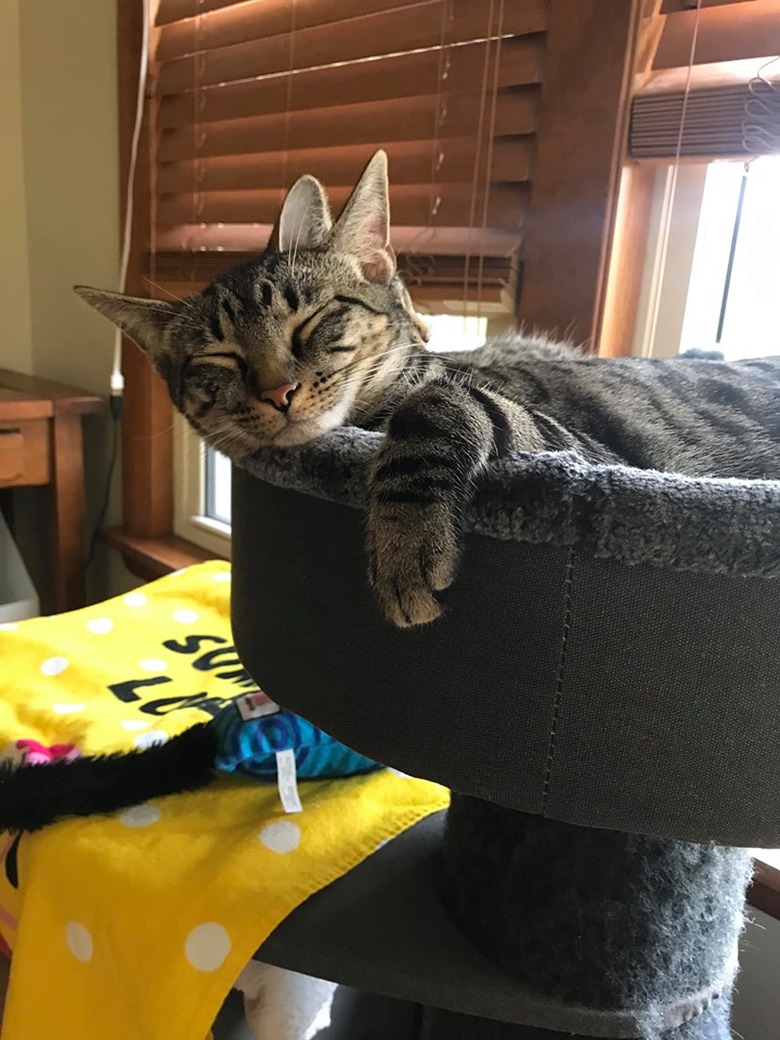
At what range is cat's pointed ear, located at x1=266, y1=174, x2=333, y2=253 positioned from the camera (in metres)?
0.84

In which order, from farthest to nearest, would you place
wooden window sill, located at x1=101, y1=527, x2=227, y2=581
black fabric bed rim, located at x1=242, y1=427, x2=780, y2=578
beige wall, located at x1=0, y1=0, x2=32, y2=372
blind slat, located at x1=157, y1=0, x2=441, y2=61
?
beige wall, located at x1=0, y1=0, x2=32, y2=372, wooden window sill, located at x1=101, y1=527, x2=227, y2=581, blind slat, located at x1=157, y1=0, x2=441, y2=61, black fabric bed rim, located at x1=242, y1=427, x2=780, y2=578

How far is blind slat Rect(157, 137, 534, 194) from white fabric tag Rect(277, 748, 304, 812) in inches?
29.8

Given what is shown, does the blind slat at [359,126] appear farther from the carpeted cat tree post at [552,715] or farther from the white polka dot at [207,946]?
the white polka dot at [207,946]

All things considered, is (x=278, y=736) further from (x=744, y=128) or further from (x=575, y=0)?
(x=575, y=0)

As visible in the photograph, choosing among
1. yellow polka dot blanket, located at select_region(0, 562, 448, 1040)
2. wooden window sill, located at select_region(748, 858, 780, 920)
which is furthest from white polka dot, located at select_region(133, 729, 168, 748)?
wooden window sill, located at select_region(748, 858, 780, 920)

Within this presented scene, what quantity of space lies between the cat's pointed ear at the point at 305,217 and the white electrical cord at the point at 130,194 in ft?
3.04

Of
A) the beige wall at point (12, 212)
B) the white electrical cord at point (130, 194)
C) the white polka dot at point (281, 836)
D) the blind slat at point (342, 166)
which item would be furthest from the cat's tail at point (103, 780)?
the beige wall at point (12, 212)

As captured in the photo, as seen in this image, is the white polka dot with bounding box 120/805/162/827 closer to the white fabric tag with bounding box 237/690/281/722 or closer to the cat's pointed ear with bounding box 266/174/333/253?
the white fabric tag with bounding box 237/690/281/722

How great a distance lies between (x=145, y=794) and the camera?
31.8 inches

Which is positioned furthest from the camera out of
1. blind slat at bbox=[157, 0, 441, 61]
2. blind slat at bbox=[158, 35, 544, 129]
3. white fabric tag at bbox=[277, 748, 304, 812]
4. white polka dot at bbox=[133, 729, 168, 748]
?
blind slat at bbox=[157, 0, 441, 61]

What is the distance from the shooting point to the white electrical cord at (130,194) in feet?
5.16

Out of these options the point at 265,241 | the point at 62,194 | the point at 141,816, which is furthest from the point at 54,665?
the point at 62,194

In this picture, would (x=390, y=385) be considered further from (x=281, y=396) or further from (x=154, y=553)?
(x=154, y=553)

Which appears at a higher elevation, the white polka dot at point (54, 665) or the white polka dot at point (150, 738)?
the white polka dot at point (150, 738)
